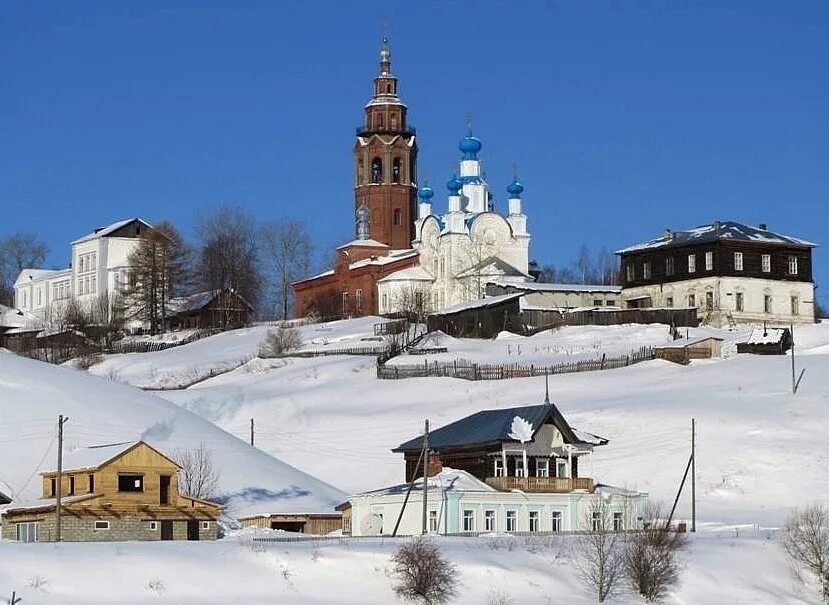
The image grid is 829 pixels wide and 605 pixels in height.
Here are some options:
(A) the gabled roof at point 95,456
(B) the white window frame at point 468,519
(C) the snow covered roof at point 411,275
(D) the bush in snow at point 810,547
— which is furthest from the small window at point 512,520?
(C) the snow covered roof at point 411,275

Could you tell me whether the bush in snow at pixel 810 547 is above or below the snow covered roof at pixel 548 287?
below

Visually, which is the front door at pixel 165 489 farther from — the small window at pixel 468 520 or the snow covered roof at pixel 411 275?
the snow covered roof at pixel 411 275

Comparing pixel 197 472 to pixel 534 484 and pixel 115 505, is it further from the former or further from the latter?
pixel 534 484

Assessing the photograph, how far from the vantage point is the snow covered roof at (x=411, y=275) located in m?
111

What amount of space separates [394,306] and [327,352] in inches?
679

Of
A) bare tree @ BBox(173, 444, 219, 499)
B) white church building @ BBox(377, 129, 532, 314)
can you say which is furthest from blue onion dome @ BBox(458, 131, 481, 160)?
bare tree @ BBox(173, 444, 219, 499)

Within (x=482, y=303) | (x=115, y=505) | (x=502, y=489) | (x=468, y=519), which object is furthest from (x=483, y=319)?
(x=115, y=505)

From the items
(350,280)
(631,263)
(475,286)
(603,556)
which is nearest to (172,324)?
(350,280)

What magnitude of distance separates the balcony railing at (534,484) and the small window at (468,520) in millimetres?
1661

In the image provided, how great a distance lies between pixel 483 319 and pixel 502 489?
46.1 meters

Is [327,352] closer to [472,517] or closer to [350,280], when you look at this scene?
[350,280]

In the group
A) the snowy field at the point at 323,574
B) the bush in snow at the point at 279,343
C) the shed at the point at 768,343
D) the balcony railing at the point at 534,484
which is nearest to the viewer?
the snowy field at the point at 323,574

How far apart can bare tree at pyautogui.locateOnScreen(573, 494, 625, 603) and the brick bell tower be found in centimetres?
7991

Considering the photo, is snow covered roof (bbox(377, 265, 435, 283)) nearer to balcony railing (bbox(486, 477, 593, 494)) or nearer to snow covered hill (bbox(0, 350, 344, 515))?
snow covered hill (bbox(0, 350, 344, 515))
